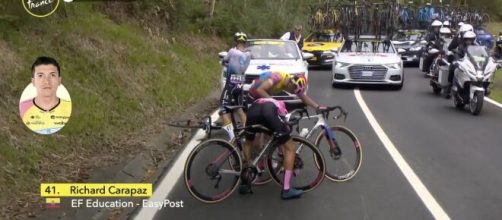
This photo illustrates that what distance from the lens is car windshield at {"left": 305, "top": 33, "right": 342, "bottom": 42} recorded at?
26469mm

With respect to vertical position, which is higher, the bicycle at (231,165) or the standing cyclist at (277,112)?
the standing cyclist at (277,112)

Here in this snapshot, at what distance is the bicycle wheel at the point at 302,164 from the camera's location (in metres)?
6.89

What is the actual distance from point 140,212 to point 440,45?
13.4m

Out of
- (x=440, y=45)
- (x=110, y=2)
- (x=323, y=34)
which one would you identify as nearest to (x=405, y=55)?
(x=323, y=34)

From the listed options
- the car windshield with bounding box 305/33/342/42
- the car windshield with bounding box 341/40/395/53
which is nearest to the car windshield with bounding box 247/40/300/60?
the car windshield with bounding box 341/40/395/53

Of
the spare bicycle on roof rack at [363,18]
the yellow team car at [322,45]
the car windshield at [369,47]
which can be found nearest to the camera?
the car windshield at [369,47]

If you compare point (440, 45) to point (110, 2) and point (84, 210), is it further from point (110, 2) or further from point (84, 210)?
point (84, 210)

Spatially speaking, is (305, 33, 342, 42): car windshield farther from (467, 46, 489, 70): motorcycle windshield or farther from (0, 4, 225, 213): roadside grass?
(467, 46, 489, 70): motorcycle windshield

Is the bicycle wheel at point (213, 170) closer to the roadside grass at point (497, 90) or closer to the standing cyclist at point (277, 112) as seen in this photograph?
the standing cyclist at point (277, 112)

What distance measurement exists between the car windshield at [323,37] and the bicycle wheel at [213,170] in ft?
65.9

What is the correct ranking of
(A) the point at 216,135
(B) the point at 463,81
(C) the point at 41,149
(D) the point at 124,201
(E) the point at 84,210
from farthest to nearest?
(B) the point at 463,81 → (A) the point at 216,135 → (C) the point at 41,149 → (D) the point at 124,201 → (E) the point at 84,210

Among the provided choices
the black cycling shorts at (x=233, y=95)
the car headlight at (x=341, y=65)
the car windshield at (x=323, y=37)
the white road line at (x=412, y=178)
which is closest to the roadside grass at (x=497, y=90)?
the car headlight at (x=341, y=65)

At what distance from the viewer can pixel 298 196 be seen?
6758mm

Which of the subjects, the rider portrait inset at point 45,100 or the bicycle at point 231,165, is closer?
the rider portrait inset at point 45,100
